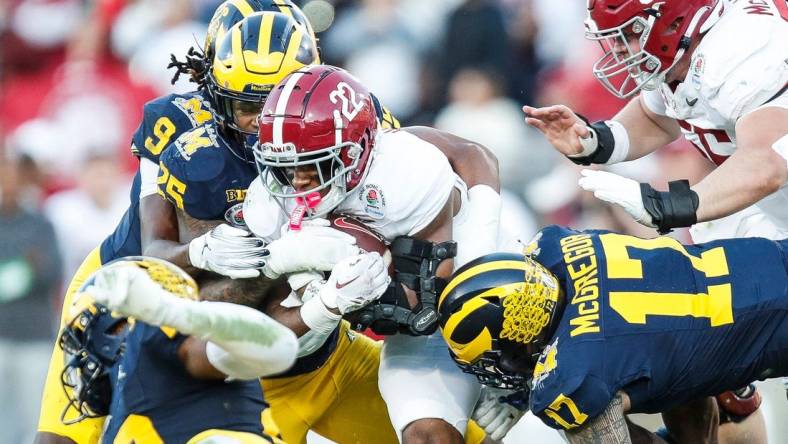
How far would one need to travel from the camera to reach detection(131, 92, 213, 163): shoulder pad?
15.1 ft

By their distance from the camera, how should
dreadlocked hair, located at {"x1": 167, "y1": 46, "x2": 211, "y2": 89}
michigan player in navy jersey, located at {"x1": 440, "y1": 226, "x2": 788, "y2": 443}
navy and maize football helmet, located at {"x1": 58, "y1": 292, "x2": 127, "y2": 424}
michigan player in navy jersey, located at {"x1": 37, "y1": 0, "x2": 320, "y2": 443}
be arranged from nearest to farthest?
1. navy and maize football helmet, located at {"x1": 58, "y1": 292, "x2": 127, "y2": 424}
2. michigan player in navy jersey, located at {"x1": 440, "y1": 226, "x2": 788, "y2": 443}
3. michigan player in navy jersey, located at {"x1": 37, "y1": 0, "x2": 320, "y2": 443}
4. dreadlocked hair, located at {"x1": 167, "y1": 46, "x2": 211, "y2": 89}

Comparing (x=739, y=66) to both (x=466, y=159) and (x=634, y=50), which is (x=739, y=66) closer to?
(x=634, y=50)

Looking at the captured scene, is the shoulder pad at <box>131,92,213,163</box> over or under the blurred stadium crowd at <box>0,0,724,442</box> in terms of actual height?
over

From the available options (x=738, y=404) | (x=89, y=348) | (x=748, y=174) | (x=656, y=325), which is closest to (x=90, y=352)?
(x=89, y=348)

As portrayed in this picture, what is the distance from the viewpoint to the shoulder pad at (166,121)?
460cm

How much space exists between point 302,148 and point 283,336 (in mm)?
827

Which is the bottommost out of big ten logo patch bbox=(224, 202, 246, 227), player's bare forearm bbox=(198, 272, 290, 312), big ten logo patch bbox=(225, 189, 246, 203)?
player's bare forearm bbox=(198, 272, 290, 312)

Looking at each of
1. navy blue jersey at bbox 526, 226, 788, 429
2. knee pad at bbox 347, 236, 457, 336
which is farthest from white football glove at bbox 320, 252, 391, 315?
navy blue jersey at bbox 526, 226, 788, 429

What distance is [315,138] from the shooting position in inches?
152

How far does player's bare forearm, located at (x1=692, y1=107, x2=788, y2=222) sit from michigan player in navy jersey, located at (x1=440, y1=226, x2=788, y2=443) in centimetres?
29

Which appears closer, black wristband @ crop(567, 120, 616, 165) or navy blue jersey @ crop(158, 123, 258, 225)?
navy blue jersey @ crop(158, 123, 258, 225)

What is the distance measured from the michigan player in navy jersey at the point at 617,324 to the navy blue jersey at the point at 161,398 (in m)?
0.70

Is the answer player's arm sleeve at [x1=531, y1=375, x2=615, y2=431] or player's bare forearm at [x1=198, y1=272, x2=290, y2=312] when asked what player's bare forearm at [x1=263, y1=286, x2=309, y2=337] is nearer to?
player's bare forearm at [x1=198, y1=272, x2=290, y2=312]

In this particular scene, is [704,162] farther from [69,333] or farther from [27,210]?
[69,333]
